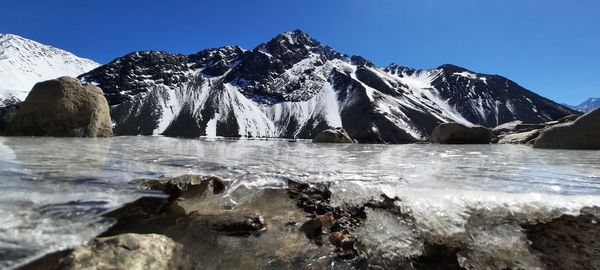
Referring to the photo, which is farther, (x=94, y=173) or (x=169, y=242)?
(x=94, y=173)

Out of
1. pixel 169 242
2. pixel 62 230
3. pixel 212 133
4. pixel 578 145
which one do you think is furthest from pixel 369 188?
pixel 212 133

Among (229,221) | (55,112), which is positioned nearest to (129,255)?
(229,221)

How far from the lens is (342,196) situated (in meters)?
6.50

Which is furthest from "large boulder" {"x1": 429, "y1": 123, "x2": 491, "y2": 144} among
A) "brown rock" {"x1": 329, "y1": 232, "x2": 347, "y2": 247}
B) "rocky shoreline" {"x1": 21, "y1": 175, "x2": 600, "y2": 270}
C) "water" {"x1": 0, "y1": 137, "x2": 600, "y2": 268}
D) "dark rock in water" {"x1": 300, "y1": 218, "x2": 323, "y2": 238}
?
"brown rock" {"x1": 329, "y1": 232, "x2": 347, "y2": 247}

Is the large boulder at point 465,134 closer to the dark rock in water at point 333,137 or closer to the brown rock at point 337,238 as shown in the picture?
the dark rock in water at point 333,137

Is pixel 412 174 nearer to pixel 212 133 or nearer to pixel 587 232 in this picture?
pixel 587 232

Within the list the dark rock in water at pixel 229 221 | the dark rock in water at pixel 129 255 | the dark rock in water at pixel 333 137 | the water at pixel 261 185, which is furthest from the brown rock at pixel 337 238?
the dark rock in water at pixel 333 137

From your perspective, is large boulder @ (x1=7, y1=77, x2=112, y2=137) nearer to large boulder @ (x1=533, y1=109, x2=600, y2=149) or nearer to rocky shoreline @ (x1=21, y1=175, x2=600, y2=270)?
rocky shoreline @ (x1=21, y1=175, x2=600, y2=270)

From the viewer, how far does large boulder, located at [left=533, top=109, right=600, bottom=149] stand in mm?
19703

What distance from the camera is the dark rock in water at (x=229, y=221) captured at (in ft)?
16.3

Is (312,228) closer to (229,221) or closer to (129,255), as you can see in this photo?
(229,221)

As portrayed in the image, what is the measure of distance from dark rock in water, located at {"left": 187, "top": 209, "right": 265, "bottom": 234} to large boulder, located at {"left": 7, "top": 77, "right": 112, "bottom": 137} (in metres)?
18.2

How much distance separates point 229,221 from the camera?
5086 millimetres

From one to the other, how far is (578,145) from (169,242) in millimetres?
22095
